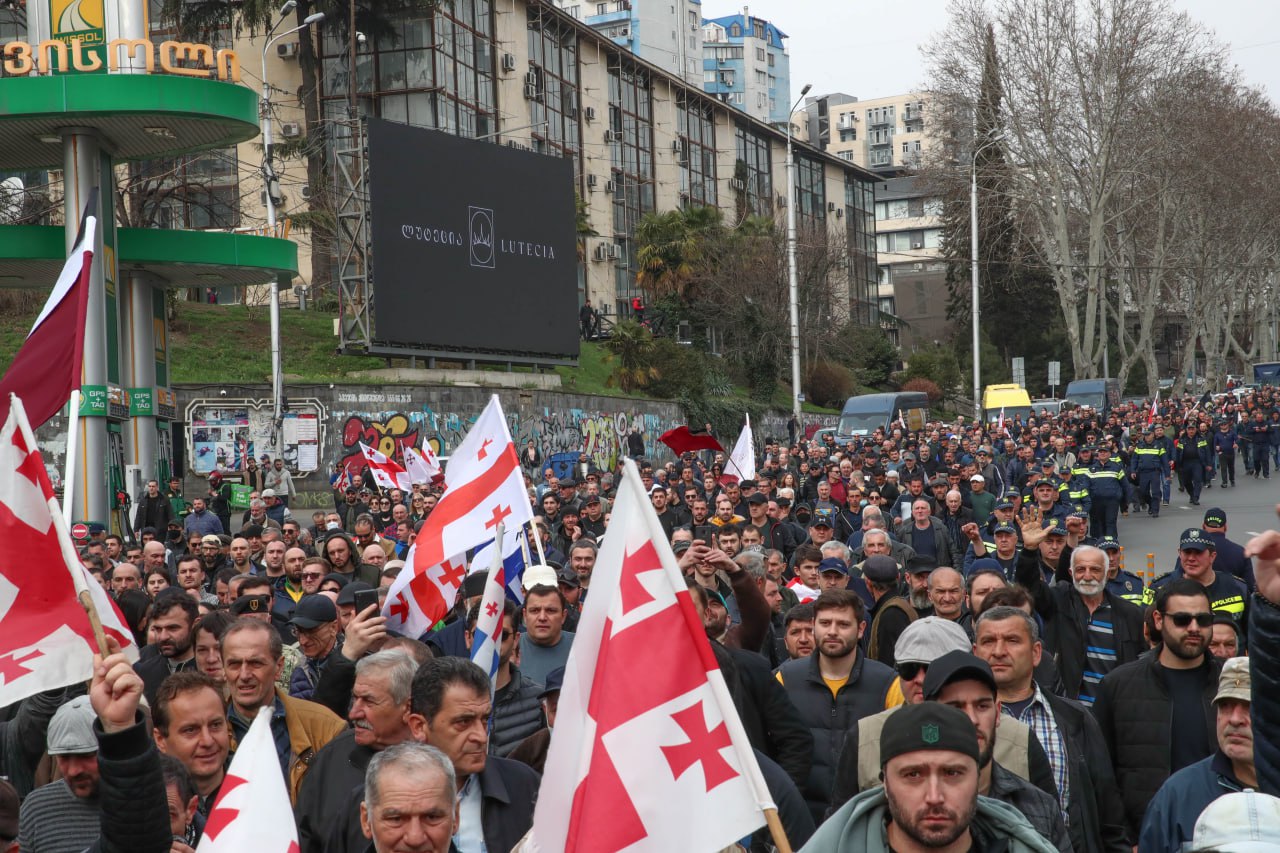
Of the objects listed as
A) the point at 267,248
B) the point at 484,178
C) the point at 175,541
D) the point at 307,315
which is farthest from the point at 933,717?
the point at 307,315

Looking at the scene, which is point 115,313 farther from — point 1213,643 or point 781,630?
point 1213,643

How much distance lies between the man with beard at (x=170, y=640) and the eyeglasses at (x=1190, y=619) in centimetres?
449

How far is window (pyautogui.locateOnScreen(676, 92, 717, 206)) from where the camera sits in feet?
220

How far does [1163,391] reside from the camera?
8162cm

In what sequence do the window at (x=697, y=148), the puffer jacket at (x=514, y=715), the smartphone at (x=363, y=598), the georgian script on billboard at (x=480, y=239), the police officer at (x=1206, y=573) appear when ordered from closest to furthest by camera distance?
the puffer jacket at (x=514, y=715)
the smartphone at (x=363, y=598)
the police officer at (x=1206, y=573)
the georgian script on billboard at (x=480, y=239)
the window at (x=697, y=148)

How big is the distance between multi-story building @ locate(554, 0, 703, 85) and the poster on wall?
62.1 m

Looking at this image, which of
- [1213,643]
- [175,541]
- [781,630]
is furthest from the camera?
[175,541]

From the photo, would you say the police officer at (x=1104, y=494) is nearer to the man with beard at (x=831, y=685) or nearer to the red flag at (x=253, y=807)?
the man with beard at (x=831, y=685)

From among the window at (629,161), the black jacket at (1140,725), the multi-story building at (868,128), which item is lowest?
the black jacket at (1140,725)

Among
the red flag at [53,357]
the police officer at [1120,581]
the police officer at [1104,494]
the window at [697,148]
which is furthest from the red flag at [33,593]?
the window at [697,148]

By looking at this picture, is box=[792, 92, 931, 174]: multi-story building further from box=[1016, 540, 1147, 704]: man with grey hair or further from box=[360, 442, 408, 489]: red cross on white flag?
box=[1016, 540, 1147, 704]: man with grey hair

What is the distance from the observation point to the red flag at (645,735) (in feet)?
13.1

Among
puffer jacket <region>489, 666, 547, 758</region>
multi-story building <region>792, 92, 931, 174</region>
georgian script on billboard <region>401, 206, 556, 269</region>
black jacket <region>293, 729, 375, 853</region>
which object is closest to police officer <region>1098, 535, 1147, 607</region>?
puffer jacket <region>489, 666, 547, 758</region>

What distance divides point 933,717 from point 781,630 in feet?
17.3
